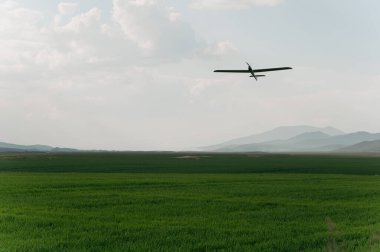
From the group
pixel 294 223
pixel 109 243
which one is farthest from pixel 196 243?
pixel 294 223

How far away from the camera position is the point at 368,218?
21250mm

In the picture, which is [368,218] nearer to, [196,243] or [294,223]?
[294,223]

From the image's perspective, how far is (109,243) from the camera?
604 inches

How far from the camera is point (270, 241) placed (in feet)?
51.2

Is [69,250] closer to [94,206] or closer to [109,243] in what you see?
[109,243]

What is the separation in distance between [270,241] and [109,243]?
18.6ft

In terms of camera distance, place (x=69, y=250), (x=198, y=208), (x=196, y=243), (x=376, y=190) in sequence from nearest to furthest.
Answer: (x=69, y=250) → (x=196, y=243) → (x=198, y=208) → (x=376, y=190)

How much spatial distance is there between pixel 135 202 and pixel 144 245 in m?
11.1

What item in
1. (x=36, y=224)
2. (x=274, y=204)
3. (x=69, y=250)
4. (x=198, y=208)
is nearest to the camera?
(x=69, y=250)

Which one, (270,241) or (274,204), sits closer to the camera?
(270,241)

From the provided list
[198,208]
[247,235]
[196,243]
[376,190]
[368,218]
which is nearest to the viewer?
[196,243]

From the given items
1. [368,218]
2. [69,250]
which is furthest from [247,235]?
[368,218]

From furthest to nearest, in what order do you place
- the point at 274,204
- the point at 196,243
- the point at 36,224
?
the point at 274,204
the point at 36,224
the point at 196,243

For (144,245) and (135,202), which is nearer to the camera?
(144,245)
